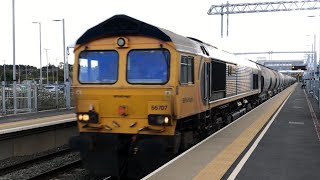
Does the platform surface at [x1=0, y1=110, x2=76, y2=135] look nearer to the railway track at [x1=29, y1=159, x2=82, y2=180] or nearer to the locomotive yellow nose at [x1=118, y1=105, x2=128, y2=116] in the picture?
the railway track at [x1=29, y1=159, x2=82, y2=180]

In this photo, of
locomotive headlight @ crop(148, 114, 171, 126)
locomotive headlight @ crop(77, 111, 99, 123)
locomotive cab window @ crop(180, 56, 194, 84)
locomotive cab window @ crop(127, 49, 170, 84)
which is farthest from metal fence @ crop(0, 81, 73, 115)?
locomotive headlight @ crop(148, 114, 171, 126)

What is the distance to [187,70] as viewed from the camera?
383 inches

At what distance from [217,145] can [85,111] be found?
351 centimetres

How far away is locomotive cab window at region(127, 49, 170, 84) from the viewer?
907cm

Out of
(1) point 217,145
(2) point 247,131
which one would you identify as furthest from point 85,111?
(2) point 247,131

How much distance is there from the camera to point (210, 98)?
11984mm

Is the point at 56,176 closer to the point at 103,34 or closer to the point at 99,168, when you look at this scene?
the point at 99,168

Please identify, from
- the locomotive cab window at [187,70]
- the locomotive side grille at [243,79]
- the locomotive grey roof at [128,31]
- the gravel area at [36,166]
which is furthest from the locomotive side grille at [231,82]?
the gravel area at [36,166]

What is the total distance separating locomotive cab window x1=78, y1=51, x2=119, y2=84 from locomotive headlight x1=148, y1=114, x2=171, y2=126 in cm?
118

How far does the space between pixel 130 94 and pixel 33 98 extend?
1749 cm

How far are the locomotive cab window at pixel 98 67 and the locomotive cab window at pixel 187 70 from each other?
140cm

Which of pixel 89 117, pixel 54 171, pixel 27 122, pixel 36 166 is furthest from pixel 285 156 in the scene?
pixel 27 122

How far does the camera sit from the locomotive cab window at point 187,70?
9.38 meters

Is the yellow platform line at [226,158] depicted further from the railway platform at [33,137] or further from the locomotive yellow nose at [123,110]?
the railway platform at [33,137]
